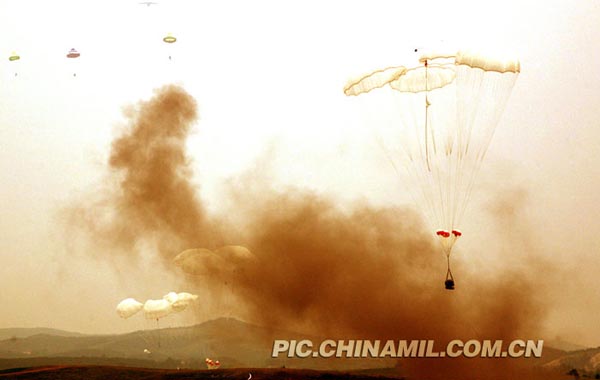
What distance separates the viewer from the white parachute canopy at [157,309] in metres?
13.5

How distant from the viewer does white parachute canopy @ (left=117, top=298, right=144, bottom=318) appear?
45.2 feet

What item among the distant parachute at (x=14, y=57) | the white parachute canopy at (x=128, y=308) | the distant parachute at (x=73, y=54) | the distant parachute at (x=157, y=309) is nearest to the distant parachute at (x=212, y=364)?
the distant parachute at (x=157, y=309)

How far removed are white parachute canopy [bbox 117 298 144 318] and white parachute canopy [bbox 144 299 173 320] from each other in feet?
0.92

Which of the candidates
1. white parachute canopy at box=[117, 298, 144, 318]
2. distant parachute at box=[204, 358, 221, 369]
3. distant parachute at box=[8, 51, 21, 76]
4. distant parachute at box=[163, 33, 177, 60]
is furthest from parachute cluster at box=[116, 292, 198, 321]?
distant parachute at box=[8, 51, 21, 76]

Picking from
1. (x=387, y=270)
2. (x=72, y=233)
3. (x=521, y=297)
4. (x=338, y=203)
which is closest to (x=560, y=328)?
(x=521, y=297)

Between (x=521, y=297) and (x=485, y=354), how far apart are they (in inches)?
51.2

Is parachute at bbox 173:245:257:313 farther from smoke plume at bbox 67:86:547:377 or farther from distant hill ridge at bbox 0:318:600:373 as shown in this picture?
distant hill ridge at bbox 0:318:600:373

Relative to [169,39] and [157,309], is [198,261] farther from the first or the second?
[169,39]

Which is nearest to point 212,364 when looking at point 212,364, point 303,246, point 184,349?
point 212,364

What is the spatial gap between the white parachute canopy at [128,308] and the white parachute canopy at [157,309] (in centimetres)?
28

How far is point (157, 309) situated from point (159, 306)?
8 centimetres

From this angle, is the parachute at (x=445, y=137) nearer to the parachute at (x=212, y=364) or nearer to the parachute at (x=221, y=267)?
the parachute at (x=221, y=267)

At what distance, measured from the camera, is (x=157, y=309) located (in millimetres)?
13539

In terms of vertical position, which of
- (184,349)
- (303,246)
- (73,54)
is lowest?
(184,349)
